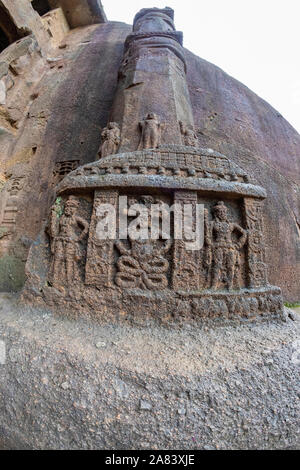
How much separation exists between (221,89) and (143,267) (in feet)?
24.3

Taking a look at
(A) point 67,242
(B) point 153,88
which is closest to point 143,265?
(A) point 67,242

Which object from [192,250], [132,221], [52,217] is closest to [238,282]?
[192,250]

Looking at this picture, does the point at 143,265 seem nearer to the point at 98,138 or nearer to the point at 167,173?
the point at 167,173

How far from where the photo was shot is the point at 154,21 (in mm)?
6047

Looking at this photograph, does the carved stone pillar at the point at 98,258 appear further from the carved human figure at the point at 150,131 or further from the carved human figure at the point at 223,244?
the carved human figure at the point at 150,131

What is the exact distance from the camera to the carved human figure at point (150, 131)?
11.1 feet

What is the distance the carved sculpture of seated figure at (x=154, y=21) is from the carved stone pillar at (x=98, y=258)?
596 centimetres

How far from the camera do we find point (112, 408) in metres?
1.54

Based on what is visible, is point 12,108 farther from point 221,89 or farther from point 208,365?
point 208,365

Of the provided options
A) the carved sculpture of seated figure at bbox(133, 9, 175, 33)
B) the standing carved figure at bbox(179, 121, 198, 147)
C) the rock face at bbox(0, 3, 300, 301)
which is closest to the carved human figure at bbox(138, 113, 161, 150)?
the standing carved figure at bbox(179, 121, 198, 147)

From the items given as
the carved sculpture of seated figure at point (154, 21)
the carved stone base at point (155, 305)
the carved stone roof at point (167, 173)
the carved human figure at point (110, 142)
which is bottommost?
the carved stone base at point (155, 305)

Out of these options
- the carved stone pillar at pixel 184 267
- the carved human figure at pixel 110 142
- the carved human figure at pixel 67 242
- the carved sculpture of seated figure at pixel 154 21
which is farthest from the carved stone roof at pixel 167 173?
the carved sculpture of seated figure at pixel 154 21

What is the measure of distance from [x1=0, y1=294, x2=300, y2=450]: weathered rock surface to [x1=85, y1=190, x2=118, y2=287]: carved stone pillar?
1.69ft

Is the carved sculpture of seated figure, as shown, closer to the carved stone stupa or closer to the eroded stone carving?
the carved stone stupa
